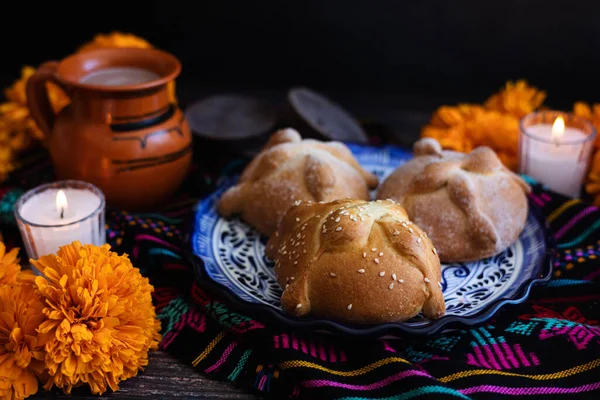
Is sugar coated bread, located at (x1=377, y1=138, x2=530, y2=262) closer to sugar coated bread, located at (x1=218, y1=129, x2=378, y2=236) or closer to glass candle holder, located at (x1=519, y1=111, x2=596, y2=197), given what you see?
sugar coated bread, located at (x1=218, y1=129, x2=378, y2=236)

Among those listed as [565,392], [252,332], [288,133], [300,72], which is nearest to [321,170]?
[288,133]

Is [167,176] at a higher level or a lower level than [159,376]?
higher

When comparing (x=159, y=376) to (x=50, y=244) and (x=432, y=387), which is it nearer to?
(x=50, y=244)

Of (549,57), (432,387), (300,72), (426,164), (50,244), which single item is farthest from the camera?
(300,72)

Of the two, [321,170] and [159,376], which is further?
[321,170]

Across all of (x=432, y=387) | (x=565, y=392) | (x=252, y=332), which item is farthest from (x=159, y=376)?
(x=565, y=392)

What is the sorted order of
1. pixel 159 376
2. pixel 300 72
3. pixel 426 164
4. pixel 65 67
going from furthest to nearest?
pixel 300 72
pixel 65 67
pixel 426 164
pixel 159 376

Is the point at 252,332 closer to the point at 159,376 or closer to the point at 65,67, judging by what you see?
the point at 159,376

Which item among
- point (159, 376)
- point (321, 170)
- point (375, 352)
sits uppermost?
point (321, 170)

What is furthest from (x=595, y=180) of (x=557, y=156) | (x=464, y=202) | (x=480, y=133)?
(x=464, y=202)
